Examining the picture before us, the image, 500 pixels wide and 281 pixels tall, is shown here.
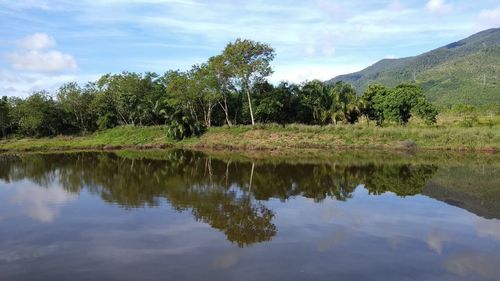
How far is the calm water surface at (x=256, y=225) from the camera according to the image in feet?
36.9

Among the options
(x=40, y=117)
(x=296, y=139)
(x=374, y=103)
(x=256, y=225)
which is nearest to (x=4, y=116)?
(x=40, y=117)

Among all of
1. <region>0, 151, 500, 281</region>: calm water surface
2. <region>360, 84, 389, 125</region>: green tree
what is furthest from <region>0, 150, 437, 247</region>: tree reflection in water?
<region>360, 84, 389, 125</region>: green tree

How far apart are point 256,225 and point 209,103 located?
39.5 m

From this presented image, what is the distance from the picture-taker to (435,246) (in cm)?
1291

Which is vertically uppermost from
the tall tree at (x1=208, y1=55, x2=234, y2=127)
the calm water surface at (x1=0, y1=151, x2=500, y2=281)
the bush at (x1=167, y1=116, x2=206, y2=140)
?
the tall tree at (x1=208, y1=55, x2=234, y2=127)

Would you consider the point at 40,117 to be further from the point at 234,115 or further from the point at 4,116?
the point at 234,115

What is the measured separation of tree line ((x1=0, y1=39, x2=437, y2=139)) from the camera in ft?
162

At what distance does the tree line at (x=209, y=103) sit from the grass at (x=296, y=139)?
2970mm

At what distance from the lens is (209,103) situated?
53.9m

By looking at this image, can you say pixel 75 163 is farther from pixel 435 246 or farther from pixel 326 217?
pixel 435 246

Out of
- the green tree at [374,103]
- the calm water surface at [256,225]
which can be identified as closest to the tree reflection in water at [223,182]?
the calm water surface at [256,225]

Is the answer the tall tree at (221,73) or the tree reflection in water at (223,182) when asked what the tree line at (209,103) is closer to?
the tall tree at (221,73)

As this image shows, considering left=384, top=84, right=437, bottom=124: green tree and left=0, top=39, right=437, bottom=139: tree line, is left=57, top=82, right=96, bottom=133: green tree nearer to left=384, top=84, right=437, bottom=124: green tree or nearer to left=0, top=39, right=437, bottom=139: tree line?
left=0, top=39, right=437, bottom=139: tree line

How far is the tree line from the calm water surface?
2186 centimetres
